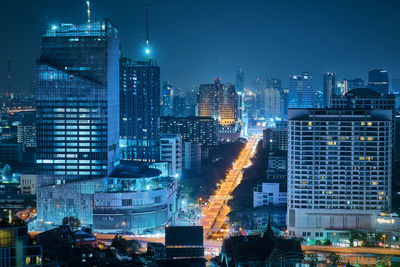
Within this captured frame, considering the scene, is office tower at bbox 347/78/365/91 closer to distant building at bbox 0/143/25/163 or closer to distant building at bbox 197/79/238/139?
distant building at bbox 197/79/238/139

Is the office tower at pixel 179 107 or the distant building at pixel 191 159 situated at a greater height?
the office tower at pixel 179 107

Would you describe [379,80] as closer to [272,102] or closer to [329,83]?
[329,83]

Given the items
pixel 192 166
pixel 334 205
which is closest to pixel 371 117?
pixel 334 205

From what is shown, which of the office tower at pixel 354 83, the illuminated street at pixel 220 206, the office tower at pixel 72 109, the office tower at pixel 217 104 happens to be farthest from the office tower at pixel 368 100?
the office tower at pixel 217 104

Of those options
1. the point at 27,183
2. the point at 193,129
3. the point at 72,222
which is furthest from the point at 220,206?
the point at 193,129

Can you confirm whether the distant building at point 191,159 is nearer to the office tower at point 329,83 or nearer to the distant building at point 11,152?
the distant building at point 11,152
